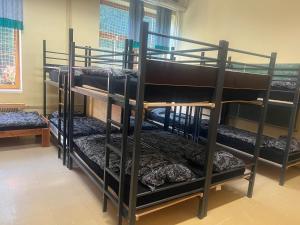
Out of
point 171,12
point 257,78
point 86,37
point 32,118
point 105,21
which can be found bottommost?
point 32,118

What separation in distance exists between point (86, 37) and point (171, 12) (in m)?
2.14

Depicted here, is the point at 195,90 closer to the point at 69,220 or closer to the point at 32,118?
the point at 69,220

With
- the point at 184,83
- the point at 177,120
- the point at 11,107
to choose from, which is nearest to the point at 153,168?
the point at 184,83

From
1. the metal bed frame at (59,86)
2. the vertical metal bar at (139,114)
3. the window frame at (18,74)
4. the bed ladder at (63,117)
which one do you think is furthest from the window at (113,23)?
the vertical metal bar at (139,114)

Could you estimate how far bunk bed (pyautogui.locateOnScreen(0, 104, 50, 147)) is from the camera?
339 cm

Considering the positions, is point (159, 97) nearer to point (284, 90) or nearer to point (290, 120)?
point (290, 120)

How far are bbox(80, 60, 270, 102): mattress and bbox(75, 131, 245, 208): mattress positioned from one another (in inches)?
26.3

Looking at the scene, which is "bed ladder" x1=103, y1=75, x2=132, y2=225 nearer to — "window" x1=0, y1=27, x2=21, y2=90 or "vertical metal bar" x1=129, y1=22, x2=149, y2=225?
"vertical metal bar" x1=129, y1=22, x2=149, y2=225

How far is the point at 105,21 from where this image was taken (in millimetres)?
4875

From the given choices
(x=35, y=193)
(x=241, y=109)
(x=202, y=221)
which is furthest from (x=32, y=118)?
(x=241, y=109)

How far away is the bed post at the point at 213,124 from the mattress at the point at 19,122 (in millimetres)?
2644

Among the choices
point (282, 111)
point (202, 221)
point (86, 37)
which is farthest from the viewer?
point (86, 37)

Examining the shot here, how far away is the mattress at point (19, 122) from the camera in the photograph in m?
3.39

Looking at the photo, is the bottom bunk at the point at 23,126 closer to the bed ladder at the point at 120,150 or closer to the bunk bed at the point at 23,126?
the bunk bed at the point at 23,126
